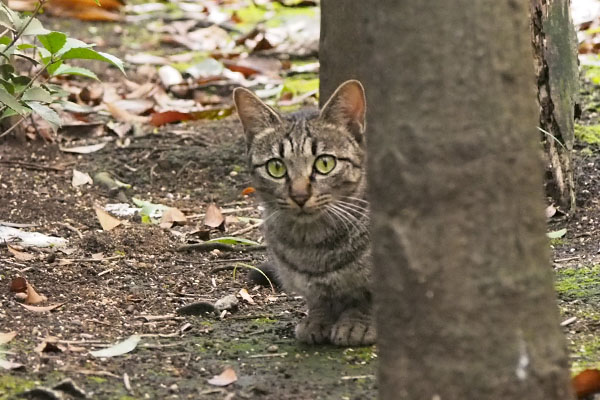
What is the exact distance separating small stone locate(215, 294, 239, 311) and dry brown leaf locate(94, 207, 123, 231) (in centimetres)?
104

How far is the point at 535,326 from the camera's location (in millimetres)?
2166

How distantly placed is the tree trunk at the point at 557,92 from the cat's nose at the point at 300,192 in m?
1.59

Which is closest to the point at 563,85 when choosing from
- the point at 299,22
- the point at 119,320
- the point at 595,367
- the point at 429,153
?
the point at 595,367

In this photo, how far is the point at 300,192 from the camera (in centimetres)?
344

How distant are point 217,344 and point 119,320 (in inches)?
17.1

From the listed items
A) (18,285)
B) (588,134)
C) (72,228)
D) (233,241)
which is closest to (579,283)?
(233,241)

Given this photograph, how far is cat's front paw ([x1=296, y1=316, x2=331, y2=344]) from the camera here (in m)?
3.38

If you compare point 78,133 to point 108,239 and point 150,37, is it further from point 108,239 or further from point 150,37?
point 150,37

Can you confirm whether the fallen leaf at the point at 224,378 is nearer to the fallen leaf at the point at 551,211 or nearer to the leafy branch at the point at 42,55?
the leafy branch at the point at 42,55

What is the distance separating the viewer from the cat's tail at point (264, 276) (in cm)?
411

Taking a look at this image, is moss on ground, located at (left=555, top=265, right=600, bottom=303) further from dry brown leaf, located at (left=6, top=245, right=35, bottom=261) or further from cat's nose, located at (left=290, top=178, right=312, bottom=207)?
dry brown leaf, located at (left=6, top=245, right=35, bottom=261)

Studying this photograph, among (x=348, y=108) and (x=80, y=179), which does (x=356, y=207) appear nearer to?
(x=348, y=108)

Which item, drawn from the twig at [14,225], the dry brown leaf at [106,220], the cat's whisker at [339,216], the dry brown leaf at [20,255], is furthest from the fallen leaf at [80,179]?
the cat's whisker at [339,216]

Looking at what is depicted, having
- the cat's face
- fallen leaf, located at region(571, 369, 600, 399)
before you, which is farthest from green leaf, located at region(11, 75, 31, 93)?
fallen leaf, located at region(571, 369, 600, 399)
